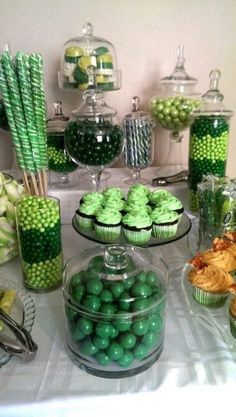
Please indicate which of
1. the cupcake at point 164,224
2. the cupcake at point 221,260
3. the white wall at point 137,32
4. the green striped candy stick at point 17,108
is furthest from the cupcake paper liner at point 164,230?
the white wall at point 137,32

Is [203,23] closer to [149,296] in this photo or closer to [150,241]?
[150,241]

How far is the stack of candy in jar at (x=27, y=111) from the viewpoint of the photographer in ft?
2.55

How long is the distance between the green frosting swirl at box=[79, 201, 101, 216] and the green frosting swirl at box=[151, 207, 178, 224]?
0.39 feet

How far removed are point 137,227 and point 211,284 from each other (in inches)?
7.6

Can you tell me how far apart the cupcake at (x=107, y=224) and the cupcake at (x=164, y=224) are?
0.07m

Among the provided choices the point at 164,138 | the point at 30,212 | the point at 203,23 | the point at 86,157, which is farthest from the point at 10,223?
the point at 203,23

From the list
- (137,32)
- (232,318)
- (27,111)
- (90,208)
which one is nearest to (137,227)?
(90,208)

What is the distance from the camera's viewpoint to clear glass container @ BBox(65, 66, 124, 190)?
0.83 metres

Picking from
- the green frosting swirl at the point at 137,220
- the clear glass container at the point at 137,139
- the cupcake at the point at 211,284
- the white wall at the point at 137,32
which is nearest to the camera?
the cupcake at the point at 211,284

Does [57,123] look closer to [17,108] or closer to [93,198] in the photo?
[17,108]

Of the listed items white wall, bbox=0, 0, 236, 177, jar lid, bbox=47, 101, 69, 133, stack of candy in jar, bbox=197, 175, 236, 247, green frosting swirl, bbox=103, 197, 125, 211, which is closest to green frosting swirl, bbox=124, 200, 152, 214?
green frosting swirl, bbox=103, 197, 125, 211

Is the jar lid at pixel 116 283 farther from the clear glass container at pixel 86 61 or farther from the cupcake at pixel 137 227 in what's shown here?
the clear glass container at pixel 86 61

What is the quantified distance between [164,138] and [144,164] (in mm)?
242

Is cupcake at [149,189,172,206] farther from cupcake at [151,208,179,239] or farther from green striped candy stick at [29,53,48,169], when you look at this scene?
green striped candy stick at [29,53,48,169]
